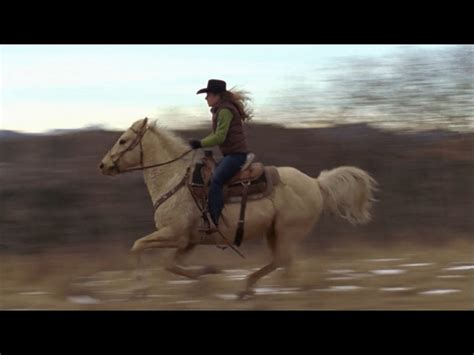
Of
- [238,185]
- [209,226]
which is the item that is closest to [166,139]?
[238,185]

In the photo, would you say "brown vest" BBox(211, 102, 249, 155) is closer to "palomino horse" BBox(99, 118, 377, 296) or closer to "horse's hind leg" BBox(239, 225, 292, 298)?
"palomino horse" BBox(99, 118, 377, 296)

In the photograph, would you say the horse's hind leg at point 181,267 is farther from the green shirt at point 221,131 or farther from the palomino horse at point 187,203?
the green shirt at point 221,131

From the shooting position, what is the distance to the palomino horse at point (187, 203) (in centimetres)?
876

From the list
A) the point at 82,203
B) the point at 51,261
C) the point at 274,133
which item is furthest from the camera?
the point at 274,133

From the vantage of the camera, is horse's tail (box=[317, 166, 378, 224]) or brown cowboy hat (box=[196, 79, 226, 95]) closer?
brown cowboy hat (box=[196, 79, 226, 95])

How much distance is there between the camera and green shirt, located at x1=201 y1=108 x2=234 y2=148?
861cm

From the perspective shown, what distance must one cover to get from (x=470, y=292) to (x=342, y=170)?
7.38 feet

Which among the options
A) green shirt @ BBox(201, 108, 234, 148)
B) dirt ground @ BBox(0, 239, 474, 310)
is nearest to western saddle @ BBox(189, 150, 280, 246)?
green shirt @ BBox(201, 108, 234, 148)

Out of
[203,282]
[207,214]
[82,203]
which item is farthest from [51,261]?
[207,214]

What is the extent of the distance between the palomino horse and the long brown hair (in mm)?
804

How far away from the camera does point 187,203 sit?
877 cm

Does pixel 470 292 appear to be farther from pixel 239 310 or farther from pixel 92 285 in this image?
pixel 92 285

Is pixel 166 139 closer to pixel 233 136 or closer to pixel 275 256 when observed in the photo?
pixel 233 136

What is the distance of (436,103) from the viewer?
14.4 m
